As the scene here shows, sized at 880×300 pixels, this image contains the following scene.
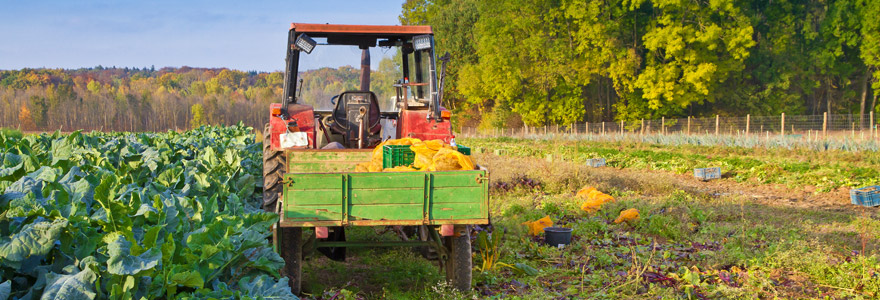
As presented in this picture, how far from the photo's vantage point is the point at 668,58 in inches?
1581

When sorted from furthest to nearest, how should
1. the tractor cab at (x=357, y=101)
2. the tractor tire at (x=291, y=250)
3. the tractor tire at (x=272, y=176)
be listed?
the tractor cab at (x=357, y=101) < the tractor tire at (x=272, y=176) < the tractor tire at (x=291, y=250)

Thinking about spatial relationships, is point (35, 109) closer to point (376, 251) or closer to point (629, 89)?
point (629, 89)

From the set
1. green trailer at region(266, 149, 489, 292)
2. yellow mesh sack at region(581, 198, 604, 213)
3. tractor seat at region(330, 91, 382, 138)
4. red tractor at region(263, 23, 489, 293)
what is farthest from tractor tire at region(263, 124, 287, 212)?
yellow mesh sack at region(581, 198, 604, 213)

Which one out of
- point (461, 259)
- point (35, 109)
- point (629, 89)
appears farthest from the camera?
point (35, 109)

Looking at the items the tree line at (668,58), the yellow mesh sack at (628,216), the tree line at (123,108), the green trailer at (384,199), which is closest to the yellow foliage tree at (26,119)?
the tree line at (123,108)

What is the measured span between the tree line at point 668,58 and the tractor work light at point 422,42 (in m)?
30.0

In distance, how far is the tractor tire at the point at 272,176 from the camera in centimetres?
649

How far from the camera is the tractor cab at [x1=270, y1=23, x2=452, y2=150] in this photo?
7.54m

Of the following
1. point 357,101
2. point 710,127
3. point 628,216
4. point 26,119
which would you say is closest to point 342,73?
point 357,101

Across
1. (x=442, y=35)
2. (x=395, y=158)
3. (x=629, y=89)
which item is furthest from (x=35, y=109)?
(x=395, y=158)

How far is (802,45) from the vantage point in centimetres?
4525

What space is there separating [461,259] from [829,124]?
1424 inches

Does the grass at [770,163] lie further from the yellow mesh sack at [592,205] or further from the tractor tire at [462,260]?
the tractor tire at [462,260]

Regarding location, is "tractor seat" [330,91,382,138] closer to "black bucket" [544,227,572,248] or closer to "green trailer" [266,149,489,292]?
"black bucket" [544,227,572,248]
